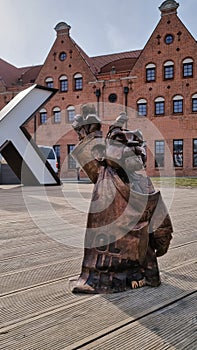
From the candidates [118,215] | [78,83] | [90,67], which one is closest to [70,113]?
[78,83]

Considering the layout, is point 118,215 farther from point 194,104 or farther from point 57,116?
point 57,116

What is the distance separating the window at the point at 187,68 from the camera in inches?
1046

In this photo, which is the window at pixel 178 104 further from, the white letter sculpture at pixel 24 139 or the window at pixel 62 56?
the white letter sculpture at pixel 24 139

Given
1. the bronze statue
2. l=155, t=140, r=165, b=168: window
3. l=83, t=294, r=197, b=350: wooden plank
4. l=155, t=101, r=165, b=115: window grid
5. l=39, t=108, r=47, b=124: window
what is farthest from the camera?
l=39, t=108, r=47, b=124: window

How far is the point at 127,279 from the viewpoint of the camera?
2369 mm

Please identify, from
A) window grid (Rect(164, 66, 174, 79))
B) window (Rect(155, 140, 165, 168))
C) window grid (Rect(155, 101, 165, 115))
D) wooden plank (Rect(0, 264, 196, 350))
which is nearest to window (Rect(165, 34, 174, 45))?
window grid (Rect(164, 66, 174, 79))

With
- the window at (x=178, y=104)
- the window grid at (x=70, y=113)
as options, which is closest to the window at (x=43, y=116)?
the window grid at (x=70, y=113)

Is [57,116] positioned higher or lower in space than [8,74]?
lower

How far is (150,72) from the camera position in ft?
91.2

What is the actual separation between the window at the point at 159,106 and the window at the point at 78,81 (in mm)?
6660

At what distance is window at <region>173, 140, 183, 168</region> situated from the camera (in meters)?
26.9

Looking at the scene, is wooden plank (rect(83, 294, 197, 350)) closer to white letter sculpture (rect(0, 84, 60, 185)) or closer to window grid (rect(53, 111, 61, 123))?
white letter sculpture (rect(0, 84, 60, 185))

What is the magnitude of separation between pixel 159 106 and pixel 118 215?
85.4 feet

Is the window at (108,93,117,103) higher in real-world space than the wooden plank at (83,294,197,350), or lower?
higher
